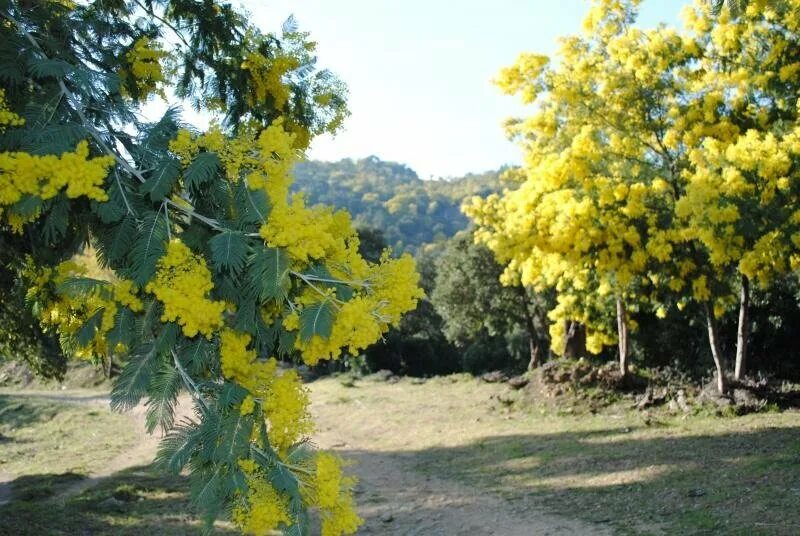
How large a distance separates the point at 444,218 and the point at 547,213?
9481 cm

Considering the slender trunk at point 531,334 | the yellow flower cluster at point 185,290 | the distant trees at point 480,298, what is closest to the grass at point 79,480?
the yellow flower cluster at point 185,290

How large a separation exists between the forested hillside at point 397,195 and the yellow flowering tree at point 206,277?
72687mm

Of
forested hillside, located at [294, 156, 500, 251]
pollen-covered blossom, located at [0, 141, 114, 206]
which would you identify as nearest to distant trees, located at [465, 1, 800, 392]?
pollen-covered blossom, located at [0, 141, 114, 206]

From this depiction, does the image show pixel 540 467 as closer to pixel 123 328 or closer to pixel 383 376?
pixel 123 328

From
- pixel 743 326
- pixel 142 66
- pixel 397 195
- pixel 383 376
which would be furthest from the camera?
pixel 397 195

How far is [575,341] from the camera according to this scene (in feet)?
53.6

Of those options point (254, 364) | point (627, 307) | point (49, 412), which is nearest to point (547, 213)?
point (627, 307)

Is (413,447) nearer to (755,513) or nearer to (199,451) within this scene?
(755,513)

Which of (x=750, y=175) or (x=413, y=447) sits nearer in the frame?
(x=750, y=175)

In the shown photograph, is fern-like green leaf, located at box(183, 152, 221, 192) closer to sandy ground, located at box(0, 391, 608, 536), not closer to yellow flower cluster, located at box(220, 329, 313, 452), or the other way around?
yellow flower cluster, located at box(220, 329, 313, 452)

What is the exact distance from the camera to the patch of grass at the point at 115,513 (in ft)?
25.4

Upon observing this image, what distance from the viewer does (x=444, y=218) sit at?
10462 cm

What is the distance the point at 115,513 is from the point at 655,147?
344 inches

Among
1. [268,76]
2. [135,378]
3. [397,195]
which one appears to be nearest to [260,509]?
[135,378]
